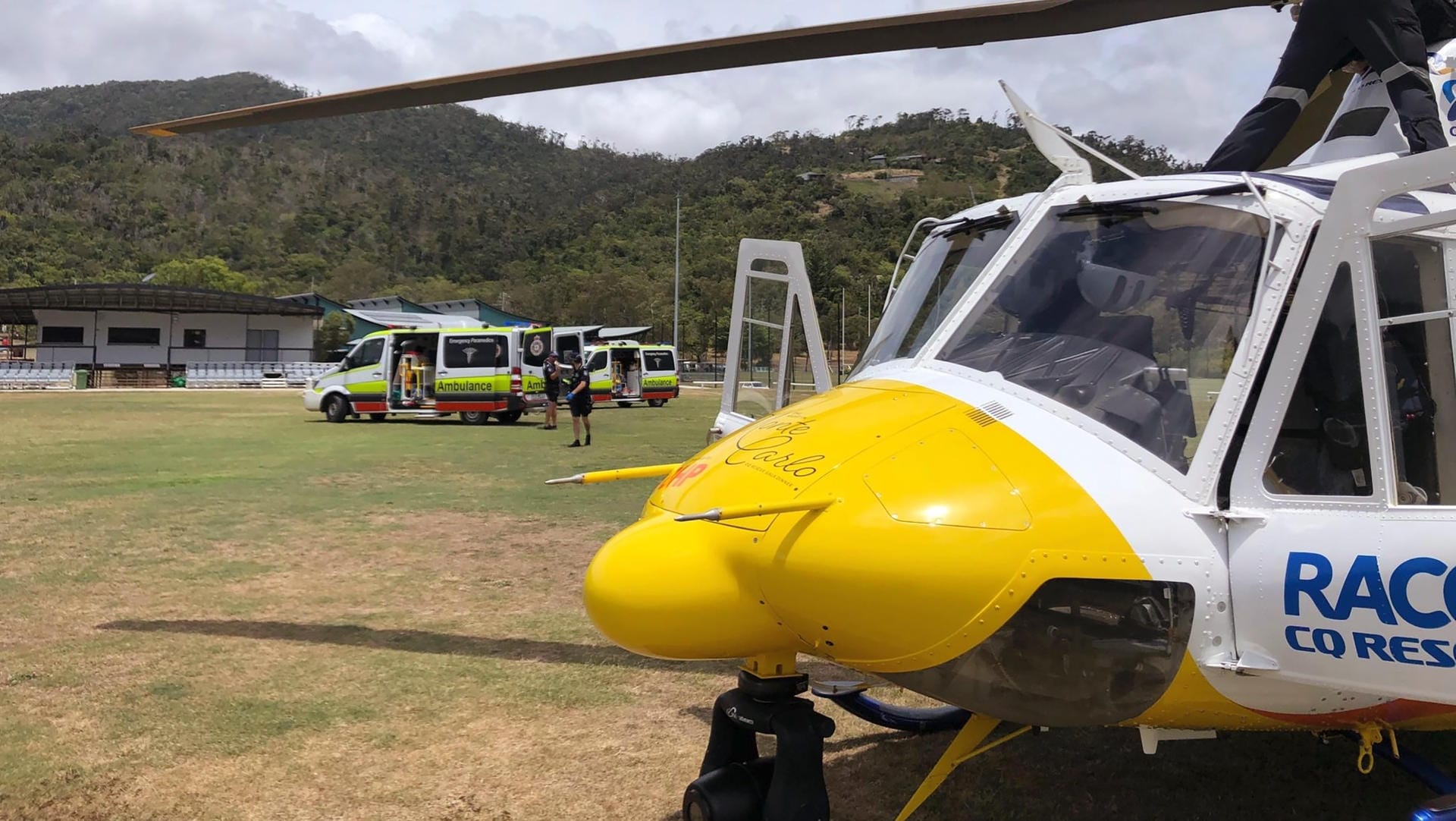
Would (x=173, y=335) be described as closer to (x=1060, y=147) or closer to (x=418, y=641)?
(x=418, y=641)

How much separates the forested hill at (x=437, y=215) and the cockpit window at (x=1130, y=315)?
53106 millimetres

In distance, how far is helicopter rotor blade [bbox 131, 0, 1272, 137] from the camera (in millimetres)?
3383

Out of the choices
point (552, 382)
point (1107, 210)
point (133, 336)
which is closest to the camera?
point (1107, 210)

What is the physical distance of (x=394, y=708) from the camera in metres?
4.73

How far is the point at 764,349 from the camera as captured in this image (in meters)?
5.42

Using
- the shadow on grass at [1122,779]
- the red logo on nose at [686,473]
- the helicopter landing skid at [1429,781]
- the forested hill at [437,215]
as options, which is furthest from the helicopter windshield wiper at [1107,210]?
the forested hill at [437,215]

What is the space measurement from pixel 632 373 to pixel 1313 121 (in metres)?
27.8

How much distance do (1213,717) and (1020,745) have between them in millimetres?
1868

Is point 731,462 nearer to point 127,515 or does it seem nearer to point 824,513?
point 824,513

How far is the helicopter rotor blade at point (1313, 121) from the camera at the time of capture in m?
4.38

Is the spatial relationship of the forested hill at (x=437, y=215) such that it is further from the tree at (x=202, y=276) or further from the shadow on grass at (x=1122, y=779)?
the shadow on grass at (x=1122, y=779)

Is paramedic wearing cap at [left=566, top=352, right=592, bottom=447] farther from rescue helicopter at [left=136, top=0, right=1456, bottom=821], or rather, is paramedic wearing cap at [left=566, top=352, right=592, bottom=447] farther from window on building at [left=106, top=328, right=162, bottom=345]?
window on building at [left=106, top=328, right=162, bottom=345]

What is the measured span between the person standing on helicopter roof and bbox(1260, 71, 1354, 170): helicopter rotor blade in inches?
7.9

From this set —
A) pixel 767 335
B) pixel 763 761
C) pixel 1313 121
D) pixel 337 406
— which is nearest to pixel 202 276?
pixel 337 406
